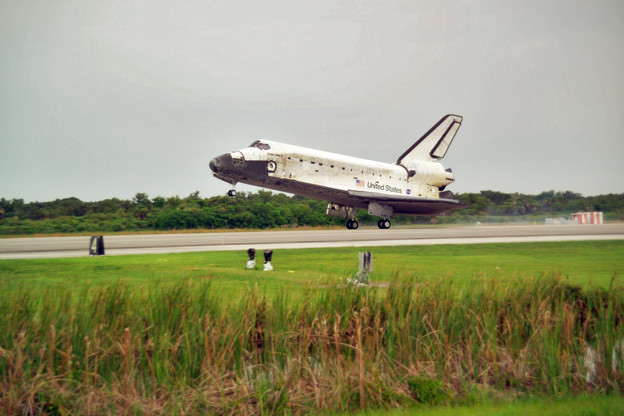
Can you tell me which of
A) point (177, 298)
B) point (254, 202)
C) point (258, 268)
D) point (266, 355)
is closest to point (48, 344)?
point (177, 298)

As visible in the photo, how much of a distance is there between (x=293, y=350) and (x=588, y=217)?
42218 millimetres

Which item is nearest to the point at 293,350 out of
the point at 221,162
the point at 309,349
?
the point at 309,349

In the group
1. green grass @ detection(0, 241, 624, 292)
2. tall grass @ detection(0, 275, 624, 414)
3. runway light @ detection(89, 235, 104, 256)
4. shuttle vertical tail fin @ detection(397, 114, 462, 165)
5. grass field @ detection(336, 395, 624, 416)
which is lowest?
grass field @ detection(336, 395, 624, 416)

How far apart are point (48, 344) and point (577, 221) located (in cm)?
4541

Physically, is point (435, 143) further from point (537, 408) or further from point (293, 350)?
point (537, 408)

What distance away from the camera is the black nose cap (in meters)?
23.0

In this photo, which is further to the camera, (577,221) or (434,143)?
(577,221)

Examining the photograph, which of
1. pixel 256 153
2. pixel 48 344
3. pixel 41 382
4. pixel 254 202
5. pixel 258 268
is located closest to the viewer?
pixel 41 382

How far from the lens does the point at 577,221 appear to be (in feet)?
146

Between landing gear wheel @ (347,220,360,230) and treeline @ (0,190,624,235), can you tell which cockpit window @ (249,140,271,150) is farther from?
treeline @ (0,190,624,235)

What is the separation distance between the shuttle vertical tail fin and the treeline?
10.1m

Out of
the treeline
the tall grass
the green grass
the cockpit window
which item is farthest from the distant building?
the tall grass

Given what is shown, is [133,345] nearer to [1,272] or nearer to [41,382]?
[41,382]

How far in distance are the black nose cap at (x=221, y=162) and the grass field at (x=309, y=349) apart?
15.4m
